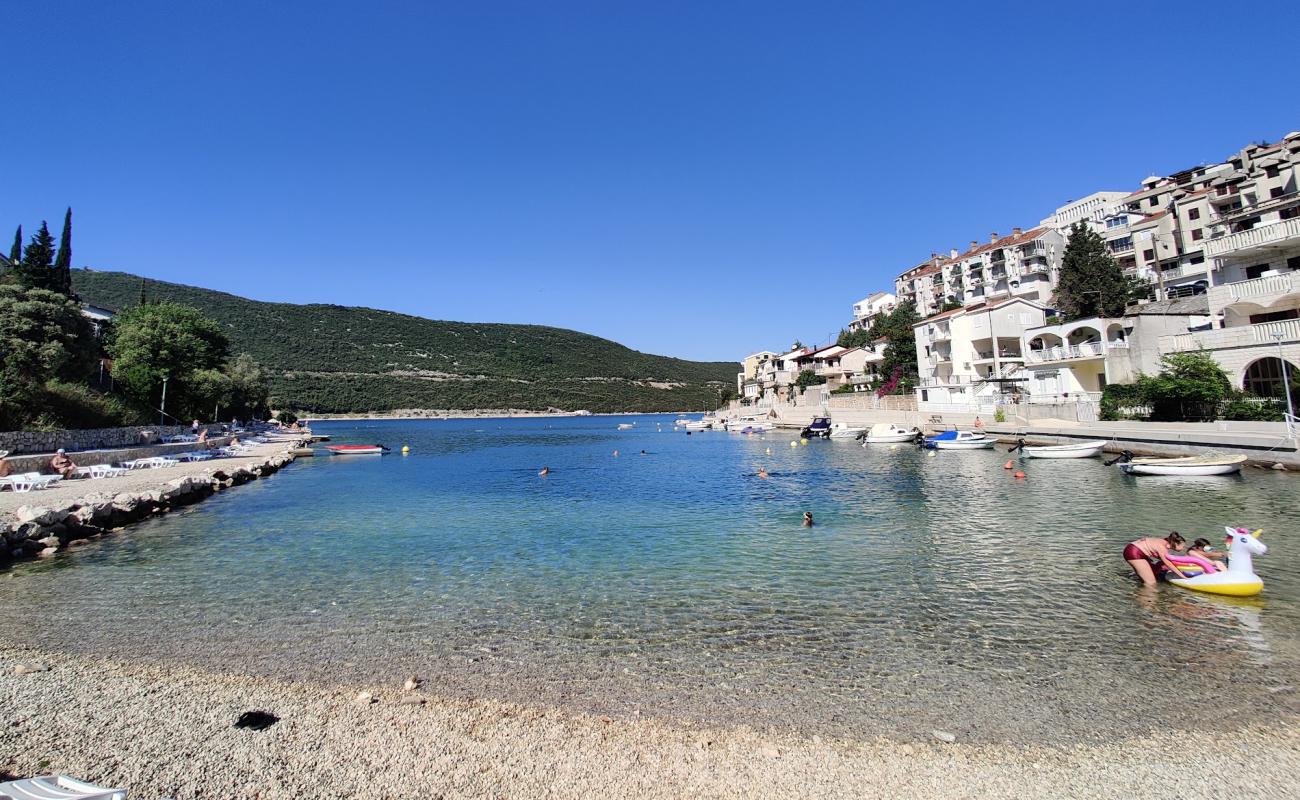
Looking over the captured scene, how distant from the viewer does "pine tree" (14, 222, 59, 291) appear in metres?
43.4

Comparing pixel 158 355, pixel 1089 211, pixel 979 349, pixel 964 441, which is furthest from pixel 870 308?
A: pixel 158 355

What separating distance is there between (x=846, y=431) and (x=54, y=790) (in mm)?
56808

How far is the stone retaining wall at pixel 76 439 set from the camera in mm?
26562

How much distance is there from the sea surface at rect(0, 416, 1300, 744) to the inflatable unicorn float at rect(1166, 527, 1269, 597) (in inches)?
9.6

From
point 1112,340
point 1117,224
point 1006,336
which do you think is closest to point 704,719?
point 1112,340

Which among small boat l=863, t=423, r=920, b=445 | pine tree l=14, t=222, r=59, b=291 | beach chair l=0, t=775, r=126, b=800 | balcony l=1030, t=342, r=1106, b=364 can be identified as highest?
pine tree l=14, t=222, r=59, b=291

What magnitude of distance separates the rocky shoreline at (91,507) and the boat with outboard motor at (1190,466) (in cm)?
3469

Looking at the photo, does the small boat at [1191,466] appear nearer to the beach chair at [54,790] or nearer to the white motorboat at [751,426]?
the beach chair at [54,790]

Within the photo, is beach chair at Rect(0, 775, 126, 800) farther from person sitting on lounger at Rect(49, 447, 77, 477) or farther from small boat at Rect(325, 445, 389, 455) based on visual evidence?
small boat at Rect(325, 445, 389, 455)

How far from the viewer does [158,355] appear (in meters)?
43.6

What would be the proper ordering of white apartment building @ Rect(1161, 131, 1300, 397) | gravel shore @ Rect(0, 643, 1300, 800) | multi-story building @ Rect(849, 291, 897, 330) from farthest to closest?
multi-story building @ Rect(849, 291, 897, 330) < white apartment building @ Rect(1161, 131, 1300, 397) < gravel shore @ Rect(0, 643, 1300, 800)

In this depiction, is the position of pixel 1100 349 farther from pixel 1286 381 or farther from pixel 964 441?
pixel 1286 381

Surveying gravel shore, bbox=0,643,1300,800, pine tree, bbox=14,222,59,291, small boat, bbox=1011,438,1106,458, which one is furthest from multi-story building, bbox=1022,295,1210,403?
pine tree, bbox=14,222,59,291

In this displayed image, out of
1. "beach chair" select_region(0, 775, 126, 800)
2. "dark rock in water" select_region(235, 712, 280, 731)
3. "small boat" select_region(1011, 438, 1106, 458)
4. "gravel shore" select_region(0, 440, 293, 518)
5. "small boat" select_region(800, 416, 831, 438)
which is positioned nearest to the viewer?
"beach chair" select_region(0, 775, 126, 800)
